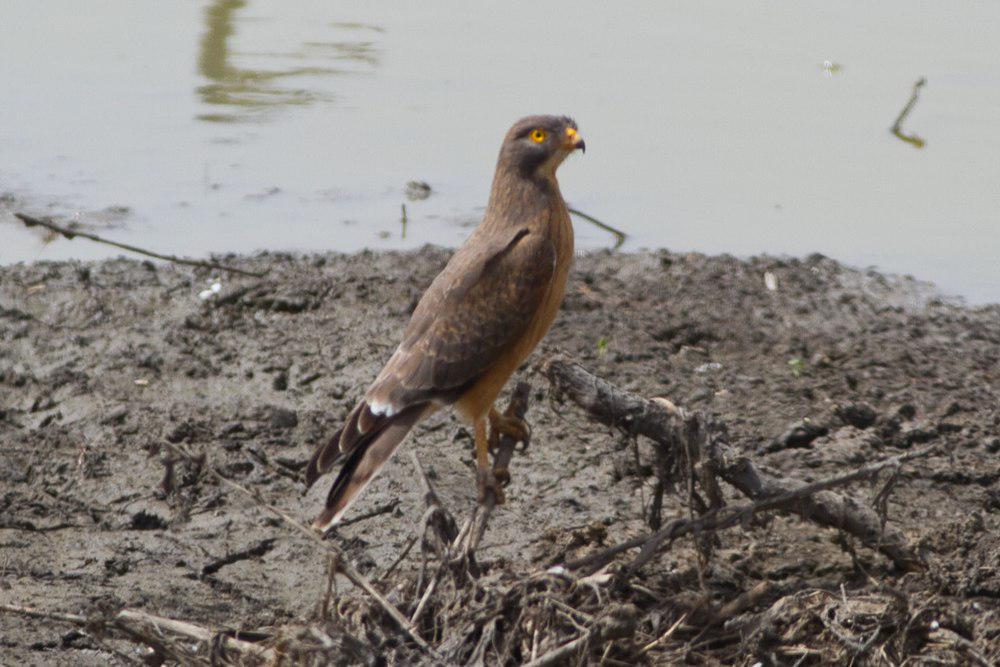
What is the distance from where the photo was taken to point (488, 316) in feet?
16.8

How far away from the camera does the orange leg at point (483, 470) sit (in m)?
4.75

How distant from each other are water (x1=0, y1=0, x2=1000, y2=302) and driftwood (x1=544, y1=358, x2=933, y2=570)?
3.56 metres

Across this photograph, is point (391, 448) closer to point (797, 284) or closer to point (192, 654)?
point (192, 654)

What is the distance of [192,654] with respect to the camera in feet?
13.7

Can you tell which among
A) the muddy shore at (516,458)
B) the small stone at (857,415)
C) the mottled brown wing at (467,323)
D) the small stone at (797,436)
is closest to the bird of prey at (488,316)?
the mottled brown wing at (467,323)

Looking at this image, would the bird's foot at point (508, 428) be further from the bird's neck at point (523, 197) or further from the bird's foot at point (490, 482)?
the bird's neck at point (523, 197)

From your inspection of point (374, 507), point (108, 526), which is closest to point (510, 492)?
point (374, 507)

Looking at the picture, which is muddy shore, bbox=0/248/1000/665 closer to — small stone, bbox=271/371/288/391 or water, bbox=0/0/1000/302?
small stone, bbox=271/371/288/391

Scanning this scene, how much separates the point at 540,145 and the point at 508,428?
1048mm

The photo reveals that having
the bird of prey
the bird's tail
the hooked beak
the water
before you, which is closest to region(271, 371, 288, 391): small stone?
the bird of prey

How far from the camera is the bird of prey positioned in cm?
488

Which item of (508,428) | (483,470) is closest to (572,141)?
(508,428)

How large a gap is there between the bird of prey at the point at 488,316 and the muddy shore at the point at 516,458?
50 centimetres

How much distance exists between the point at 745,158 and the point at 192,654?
649 cm
